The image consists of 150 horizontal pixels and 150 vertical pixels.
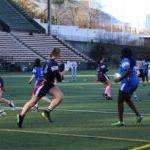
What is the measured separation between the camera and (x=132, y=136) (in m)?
13.4

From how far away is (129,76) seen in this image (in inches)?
608

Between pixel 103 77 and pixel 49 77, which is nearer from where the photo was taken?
pixel 49 77

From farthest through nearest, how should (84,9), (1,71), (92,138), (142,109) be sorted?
(84,9) → (1,71) → (142,109) → (92,138)

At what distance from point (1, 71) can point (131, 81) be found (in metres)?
47.0

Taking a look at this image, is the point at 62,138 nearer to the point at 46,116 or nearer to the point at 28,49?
the point at 46,116

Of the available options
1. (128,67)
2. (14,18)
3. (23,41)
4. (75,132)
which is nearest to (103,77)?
(128,67)

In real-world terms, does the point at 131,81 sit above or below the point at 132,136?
above

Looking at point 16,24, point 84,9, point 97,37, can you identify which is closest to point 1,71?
point 16,24

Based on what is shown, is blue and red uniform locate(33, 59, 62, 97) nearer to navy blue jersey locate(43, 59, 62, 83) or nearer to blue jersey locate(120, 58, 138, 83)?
navy blue jersey locate(43, 59, 62, 83)

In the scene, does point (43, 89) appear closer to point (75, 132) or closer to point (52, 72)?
point (52, 72)

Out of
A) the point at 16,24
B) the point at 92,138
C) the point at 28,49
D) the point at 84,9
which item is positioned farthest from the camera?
the point at 84,9

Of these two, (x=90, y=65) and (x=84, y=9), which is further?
(x=84, y=9)

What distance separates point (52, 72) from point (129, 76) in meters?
1.91

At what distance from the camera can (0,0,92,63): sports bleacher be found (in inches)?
2625
